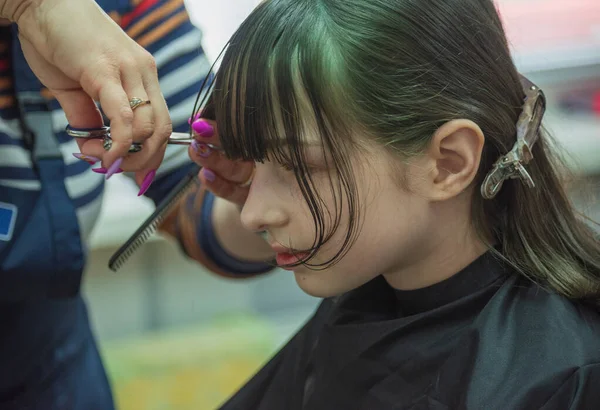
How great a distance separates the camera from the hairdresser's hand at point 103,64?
2.39 ft

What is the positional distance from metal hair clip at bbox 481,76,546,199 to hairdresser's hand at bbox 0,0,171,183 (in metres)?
0.37

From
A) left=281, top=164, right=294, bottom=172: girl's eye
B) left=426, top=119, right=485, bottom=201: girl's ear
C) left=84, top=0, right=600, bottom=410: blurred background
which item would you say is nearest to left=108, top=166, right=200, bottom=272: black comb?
left=281, top=164, right=294, bottom=172: girl's eye

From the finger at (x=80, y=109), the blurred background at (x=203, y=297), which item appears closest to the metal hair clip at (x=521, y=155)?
the finger at (x=80, y=109)

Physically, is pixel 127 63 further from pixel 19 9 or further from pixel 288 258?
pixel 288 258

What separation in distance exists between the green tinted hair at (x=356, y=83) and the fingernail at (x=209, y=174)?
133mm

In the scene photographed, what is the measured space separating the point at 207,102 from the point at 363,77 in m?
0.22

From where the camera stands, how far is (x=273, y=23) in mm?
770

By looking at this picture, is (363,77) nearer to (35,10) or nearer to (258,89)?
(258,89)

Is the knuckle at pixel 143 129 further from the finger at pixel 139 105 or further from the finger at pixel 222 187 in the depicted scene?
the finger at pixel 222 187

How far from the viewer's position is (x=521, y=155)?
80 cm

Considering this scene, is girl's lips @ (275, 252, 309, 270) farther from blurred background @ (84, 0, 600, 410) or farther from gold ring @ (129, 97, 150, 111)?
blurred background @ (84, 0, 600, 410)

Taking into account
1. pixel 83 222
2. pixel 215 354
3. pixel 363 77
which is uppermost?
pixel 363 77

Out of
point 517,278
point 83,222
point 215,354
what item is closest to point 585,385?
point 517,278

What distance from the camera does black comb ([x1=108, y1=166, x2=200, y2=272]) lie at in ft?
3.05
